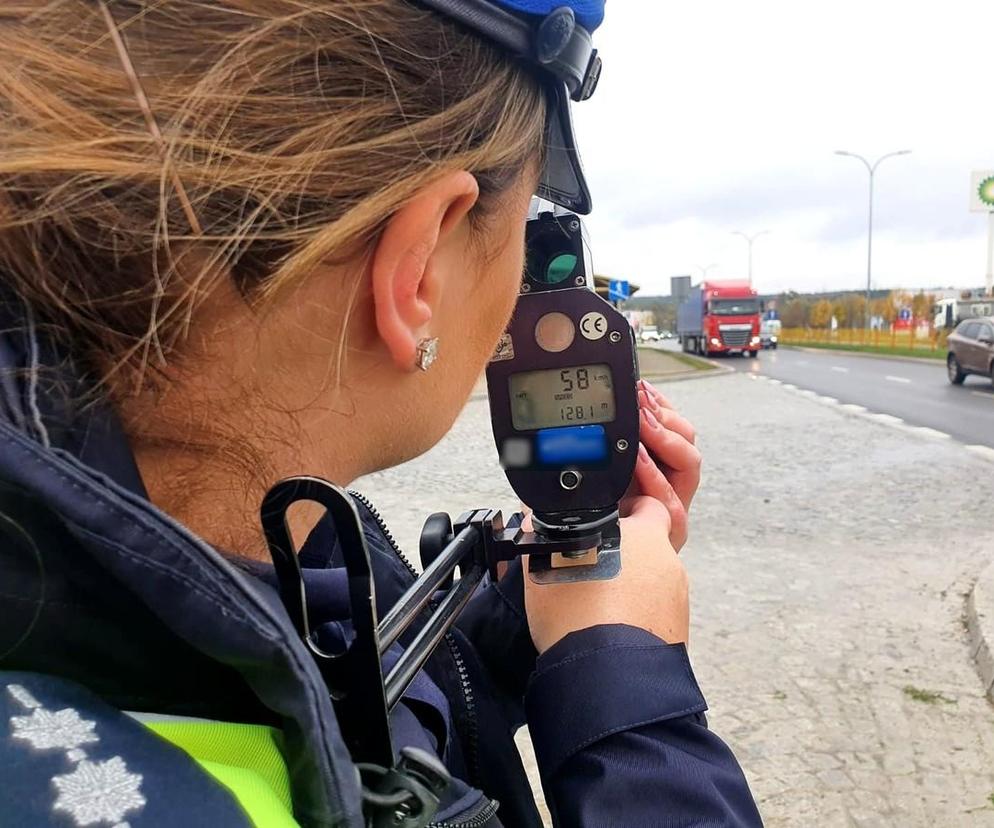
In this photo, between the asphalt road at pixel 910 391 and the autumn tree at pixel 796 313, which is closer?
the asphalt road at pixel 910 391

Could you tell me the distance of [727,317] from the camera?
31.4 metres

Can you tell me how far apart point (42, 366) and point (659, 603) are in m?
0.71

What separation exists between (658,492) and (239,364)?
2.29ft

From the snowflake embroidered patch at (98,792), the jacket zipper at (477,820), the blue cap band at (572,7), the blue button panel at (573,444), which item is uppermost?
the blue cap band at (572,7)

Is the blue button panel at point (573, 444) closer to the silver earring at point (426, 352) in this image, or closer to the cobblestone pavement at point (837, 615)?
the silver earring at point (426, 352)

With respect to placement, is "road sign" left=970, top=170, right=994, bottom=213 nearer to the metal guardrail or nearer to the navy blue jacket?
the metal guardrail

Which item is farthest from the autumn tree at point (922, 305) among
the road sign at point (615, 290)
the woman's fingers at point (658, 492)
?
the woman's fingers at point (658, 492)

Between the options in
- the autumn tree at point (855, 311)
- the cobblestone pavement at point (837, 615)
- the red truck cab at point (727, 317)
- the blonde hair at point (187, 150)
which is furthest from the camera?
the autumn tree at point (855, 311)

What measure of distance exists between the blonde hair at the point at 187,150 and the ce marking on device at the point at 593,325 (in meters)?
0.37

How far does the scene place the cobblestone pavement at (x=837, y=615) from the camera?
2.62 meters

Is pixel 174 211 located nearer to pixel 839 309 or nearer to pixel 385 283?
pixel 385 283

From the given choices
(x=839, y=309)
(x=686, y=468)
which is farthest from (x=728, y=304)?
(x=839, y=309)

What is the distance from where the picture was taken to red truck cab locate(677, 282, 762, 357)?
3094cm

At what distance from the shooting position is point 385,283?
75cm
